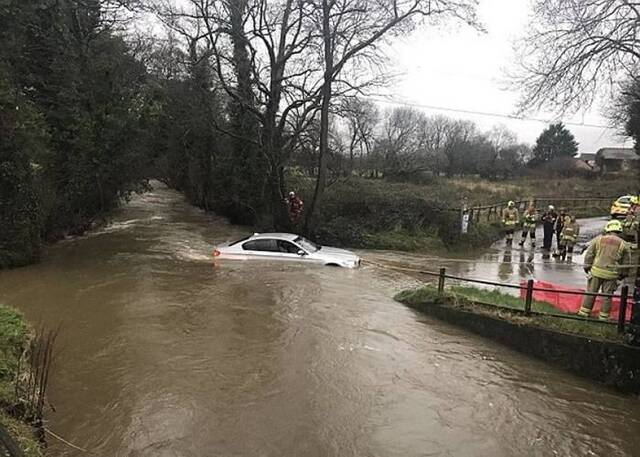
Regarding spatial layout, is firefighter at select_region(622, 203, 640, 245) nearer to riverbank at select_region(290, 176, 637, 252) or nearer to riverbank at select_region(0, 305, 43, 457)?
riverbank at select_region(290, 176, 637, 252)

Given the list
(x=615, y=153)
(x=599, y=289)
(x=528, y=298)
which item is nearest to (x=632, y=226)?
(x=599, y=289)

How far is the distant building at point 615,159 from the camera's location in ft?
190

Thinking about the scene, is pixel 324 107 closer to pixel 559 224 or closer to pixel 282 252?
pixel 282 252

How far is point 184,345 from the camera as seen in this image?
8.46m

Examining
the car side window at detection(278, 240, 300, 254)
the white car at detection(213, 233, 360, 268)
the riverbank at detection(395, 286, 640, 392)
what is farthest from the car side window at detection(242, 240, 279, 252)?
the riverbank at detection(395, 286, 640, 392)

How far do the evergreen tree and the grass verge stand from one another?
2355 inches

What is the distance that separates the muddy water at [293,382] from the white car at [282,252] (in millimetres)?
1871

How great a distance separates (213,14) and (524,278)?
46.1 feet

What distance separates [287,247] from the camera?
47.6 feet

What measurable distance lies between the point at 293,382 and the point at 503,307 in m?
4.08

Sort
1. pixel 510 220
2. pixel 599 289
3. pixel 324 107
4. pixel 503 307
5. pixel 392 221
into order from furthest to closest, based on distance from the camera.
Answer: pixel 392 221
pixel 510 220
pixel 324 107
pixel 503 307
pixel 599 289

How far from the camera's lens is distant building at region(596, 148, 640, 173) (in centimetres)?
5791

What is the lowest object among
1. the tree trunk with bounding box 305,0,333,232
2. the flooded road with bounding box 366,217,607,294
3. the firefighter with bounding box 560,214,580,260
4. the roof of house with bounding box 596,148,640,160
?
the flooded road with bounding box 366,217,607,294

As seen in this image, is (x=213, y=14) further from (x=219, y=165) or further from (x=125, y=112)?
(x=219, y=165)
